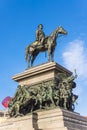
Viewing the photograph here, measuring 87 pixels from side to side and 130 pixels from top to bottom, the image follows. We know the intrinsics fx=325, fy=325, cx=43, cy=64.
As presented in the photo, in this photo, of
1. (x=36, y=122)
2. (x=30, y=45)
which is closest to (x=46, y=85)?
(x=36, y=122)

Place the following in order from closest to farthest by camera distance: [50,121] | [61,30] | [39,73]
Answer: [50,121]
[39,73]
[61,30]

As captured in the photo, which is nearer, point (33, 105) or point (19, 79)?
point (33, 105)

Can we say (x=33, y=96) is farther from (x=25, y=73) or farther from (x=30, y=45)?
(x=30, y=45)

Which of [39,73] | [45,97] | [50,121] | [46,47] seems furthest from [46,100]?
[46,47]

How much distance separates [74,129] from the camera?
21031mm

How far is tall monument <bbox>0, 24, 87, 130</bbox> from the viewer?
69.4ft

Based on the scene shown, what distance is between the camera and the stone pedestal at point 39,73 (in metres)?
23.5

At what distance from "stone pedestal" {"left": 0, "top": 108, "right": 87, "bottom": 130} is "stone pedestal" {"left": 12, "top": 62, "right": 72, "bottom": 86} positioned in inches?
115

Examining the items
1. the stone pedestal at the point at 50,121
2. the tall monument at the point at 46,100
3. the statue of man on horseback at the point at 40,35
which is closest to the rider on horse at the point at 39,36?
the statue of man on horseback at the point at 40,35

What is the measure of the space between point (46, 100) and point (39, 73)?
2472mm

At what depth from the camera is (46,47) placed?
25562mm

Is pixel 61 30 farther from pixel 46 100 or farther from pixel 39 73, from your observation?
pixel 46 100

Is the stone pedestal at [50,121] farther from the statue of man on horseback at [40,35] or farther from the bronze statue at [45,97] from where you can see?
the statue of man on horseback at [40,35]

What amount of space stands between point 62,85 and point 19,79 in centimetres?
389
